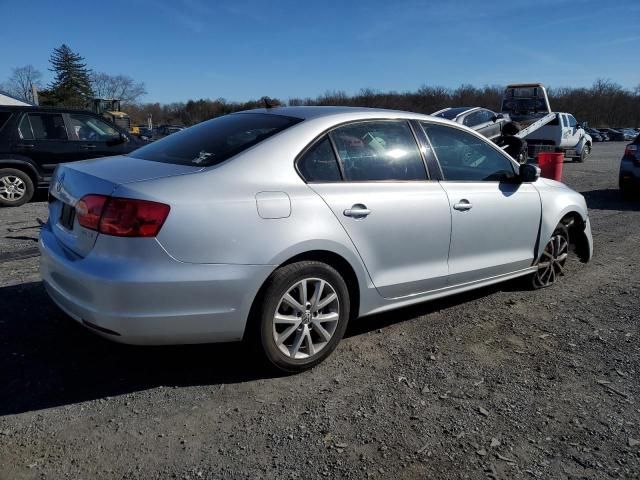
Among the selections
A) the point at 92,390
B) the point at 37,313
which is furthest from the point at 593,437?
the point at 37,313

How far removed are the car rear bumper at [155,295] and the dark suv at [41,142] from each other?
6933 mm

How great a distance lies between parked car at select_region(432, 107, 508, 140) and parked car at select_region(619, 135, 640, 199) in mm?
4464

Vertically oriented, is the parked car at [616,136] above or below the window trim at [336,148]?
below

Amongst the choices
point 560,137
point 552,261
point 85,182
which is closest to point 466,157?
point 552,261

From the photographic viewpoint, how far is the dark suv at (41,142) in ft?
29.5

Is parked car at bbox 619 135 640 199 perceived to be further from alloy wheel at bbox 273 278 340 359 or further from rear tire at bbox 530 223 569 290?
alloy wheel at bbox 273 278 340 359

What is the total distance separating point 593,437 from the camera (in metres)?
2.70

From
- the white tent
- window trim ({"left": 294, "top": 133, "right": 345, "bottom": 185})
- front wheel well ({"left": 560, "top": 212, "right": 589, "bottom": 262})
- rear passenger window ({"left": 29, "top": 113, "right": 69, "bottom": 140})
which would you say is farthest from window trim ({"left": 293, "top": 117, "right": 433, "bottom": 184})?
the white tent

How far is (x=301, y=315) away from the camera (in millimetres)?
3160

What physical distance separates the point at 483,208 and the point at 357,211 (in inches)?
50.5

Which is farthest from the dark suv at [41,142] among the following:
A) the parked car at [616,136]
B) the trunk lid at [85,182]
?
the parked car at [616,136]

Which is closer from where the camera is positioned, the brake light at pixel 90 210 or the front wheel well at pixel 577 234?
the brake light at pixel 90 210

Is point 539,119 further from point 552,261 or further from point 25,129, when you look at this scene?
point 25,129

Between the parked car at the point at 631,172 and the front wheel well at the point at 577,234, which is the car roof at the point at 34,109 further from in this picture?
the parked car at the point at 631,172
